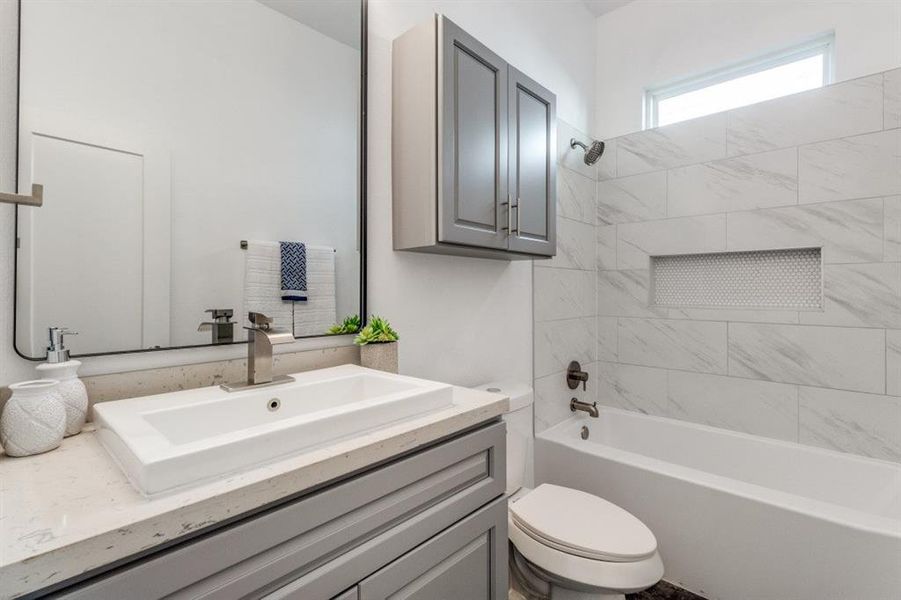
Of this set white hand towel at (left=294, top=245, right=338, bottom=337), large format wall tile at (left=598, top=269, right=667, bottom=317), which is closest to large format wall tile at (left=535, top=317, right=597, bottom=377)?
large format wall tile at (left=598, top=269, right=667, bottom=317)

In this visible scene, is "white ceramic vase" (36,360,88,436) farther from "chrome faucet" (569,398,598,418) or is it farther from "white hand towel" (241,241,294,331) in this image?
"chrome faucet" (569,398,598,418)

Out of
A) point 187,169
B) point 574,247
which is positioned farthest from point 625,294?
point 187,169

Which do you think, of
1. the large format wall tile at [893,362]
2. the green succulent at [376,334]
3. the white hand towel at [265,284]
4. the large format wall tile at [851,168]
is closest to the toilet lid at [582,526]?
the green succulent at [376,334]

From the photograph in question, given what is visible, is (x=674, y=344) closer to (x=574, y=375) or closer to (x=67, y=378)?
(x=574, y=375)

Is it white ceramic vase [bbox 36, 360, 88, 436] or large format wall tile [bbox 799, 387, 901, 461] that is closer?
white ceramic vase [bbox 36, 360, 88, 436]

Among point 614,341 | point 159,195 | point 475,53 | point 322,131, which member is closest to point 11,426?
point 159,195

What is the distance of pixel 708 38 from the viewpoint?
93.4 inches

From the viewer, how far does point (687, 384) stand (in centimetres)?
241

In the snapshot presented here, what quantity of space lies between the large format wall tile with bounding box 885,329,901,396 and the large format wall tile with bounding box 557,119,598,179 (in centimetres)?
164

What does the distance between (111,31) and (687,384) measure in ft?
9.08

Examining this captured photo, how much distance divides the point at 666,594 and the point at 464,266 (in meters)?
1.62

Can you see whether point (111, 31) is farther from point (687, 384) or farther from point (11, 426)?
point (687, 384)

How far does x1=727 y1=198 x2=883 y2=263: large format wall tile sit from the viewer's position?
1.90 meters

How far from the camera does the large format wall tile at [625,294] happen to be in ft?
8.38
